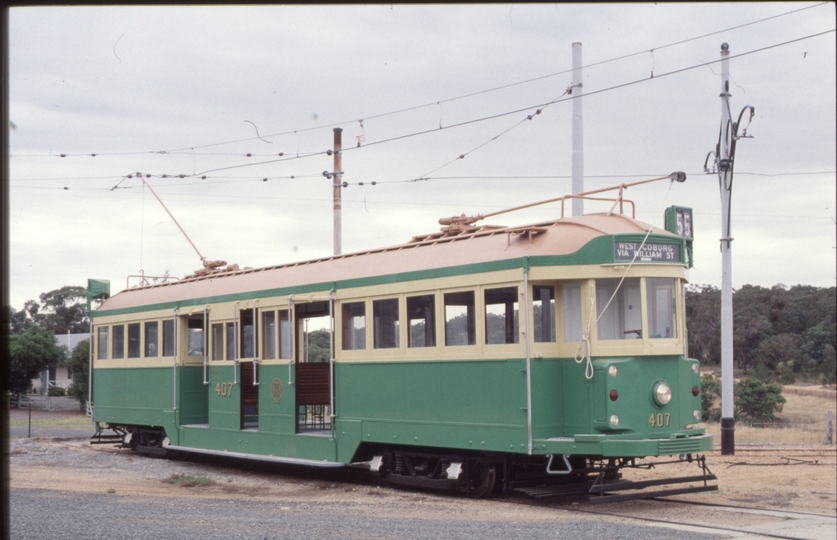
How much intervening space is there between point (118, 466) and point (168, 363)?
81.4 inches

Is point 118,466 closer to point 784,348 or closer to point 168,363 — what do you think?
point 168,363

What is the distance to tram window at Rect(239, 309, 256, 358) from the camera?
16.3 meters

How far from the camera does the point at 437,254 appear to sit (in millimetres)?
12914

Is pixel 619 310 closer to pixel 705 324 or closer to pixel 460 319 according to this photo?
pixel 460 319

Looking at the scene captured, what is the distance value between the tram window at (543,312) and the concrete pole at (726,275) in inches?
299

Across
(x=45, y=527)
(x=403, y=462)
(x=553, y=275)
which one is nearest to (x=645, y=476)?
(x=403, y=462)

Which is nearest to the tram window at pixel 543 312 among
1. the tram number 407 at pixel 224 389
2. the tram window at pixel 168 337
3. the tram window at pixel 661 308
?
the tram window at pixel 661 308

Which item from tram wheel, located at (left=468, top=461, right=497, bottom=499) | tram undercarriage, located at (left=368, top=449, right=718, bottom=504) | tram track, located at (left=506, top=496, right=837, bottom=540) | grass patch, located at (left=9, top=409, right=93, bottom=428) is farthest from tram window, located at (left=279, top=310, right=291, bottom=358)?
grass patch, located at (left=9, top=409, right=93, bottom=428)

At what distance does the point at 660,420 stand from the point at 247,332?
7.59 m

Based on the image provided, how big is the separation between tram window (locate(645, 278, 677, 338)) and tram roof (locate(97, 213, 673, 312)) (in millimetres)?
621

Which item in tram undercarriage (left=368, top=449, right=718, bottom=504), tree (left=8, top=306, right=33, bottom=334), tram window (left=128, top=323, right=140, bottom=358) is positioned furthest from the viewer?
tree (left=8, top=306, right=33, bottom=334)

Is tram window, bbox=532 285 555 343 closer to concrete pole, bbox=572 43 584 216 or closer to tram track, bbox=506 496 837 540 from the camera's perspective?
tram track, bbox=506 496 837 540

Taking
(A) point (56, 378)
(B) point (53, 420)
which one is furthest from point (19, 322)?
(B) point (53, 420)

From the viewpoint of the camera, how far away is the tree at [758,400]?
2861cm
